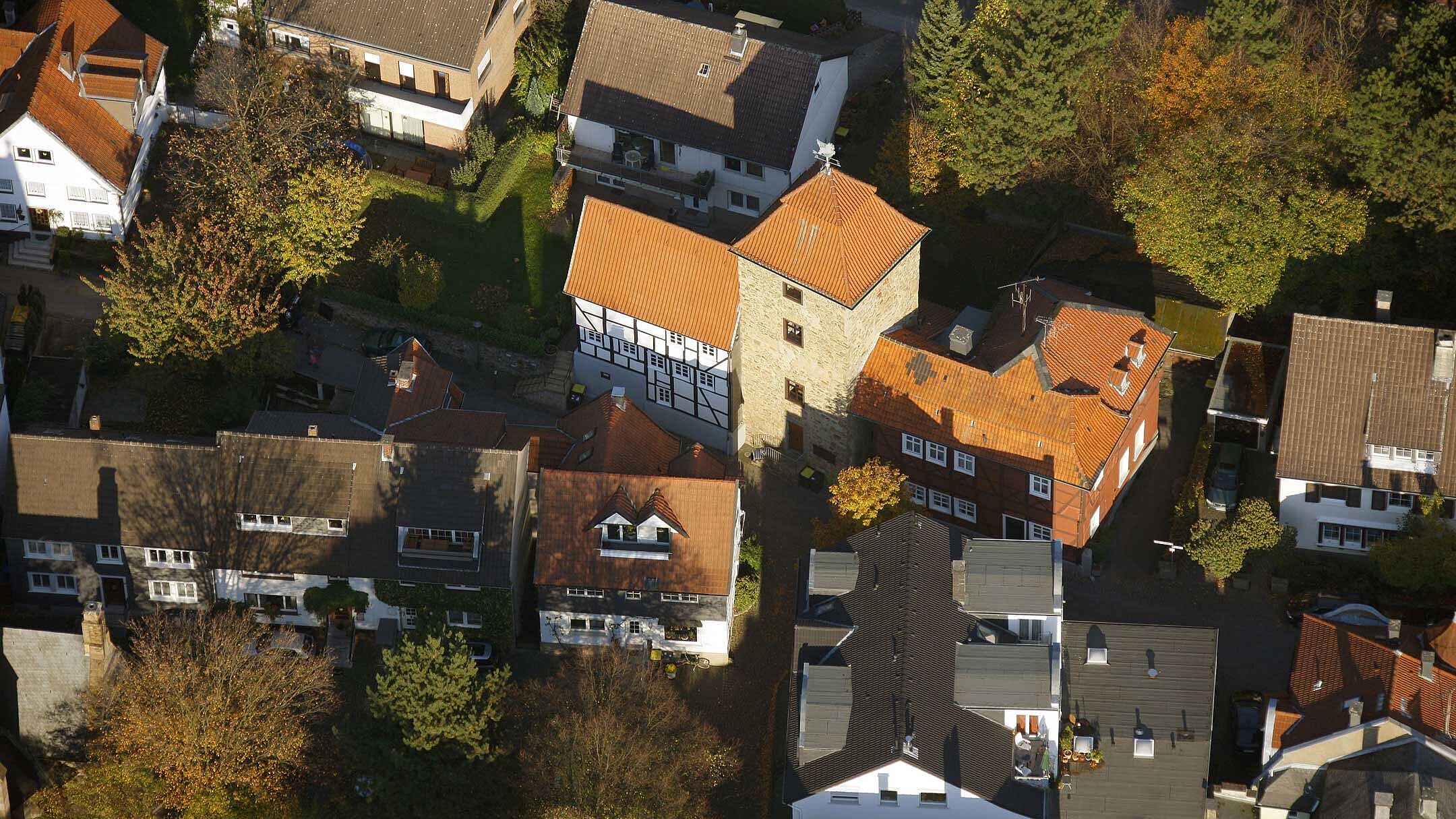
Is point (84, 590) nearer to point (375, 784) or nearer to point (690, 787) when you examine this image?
point (375, 784)

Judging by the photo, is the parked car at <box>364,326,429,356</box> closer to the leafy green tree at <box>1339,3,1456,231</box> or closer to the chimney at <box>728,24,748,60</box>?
the chimney at <box>728,24,748,60</box>

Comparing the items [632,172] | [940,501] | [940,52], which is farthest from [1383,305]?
[632,172]

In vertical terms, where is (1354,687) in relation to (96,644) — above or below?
above

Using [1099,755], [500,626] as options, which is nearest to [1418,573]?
[1099,755]

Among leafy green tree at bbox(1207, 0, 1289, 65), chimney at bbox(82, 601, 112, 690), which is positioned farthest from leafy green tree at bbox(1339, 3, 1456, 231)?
chimney at bbox(82, 601, 112, 690)

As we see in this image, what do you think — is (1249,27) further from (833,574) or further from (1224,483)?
(833,574)
